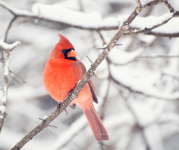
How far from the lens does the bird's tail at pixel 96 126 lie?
92.5 inches

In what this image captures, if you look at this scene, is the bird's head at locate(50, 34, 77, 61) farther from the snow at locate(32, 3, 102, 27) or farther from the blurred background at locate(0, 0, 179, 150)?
the blurred background at locate(0, 0, 179, 150)

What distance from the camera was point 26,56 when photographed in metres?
5.34

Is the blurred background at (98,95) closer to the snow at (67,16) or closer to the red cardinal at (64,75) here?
the snow at (67,16)

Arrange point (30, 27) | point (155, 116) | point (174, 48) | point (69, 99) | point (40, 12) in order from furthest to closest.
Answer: point (30, 27) < point (174, 48) < point (155, 116) < point (40, 12) < point (69, 99)

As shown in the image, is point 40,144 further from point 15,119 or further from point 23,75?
point 23,75

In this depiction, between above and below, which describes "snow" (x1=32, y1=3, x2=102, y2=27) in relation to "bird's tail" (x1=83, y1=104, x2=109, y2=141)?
above

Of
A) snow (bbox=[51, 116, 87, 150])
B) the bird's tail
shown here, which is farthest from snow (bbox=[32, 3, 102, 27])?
snow (bbox=[51, 116, 87, 150])

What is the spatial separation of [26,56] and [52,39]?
82 centimetres

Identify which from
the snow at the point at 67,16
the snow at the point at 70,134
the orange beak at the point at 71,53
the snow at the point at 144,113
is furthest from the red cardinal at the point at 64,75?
the snow at the point at 144,113

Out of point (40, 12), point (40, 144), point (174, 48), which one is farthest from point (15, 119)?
point (174, 48)

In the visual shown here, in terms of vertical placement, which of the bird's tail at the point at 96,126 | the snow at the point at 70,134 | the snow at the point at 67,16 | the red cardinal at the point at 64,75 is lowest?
the snow at the point at 70,134

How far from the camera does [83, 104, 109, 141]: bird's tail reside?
92.5 inches

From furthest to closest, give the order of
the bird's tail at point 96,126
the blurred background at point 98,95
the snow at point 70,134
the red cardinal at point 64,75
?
1. the blurred background at point 98,95
2. the snow at point 70,134
3. the bird's tail at point 96,126
4. the red cardinal at point 64,75

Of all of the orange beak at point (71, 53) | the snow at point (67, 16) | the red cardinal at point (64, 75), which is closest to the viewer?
the red cardinal at point (64, 75)
